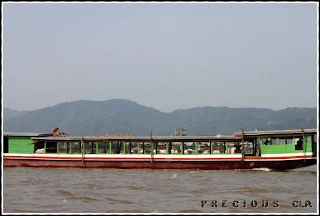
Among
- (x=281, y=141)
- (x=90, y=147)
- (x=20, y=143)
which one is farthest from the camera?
(x=20, y=143)

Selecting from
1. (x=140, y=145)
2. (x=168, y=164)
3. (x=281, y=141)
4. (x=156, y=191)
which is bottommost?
(x=156, y=191)

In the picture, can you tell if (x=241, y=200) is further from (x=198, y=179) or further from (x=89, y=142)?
(x=89, y=142)

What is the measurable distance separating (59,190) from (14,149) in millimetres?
15422

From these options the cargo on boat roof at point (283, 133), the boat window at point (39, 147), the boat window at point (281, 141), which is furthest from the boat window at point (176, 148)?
the boat window at point (39, 147)

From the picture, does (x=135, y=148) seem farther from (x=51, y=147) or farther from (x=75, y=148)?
(x=51, y=147)

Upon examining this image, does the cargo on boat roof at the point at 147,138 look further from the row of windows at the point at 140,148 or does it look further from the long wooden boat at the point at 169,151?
the row of windows at the point at 140,148

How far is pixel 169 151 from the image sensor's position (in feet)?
116

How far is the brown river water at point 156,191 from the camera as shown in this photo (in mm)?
18656

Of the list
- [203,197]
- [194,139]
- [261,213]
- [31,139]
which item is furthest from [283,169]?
[31,139]

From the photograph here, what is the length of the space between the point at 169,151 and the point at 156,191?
1199 cm

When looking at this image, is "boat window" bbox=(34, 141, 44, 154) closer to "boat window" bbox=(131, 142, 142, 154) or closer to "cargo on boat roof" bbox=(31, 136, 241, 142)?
"cargo on boat roof" bbox=(31, 136, 241, 142)

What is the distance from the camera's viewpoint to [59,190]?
77.7 feet

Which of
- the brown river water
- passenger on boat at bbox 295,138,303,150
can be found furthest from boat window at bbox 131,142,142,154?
passenger on boat at bbox 295,138,303,150

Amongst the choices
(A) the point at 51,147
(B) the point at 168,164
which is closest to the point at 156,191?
(B) the point at 168,164
